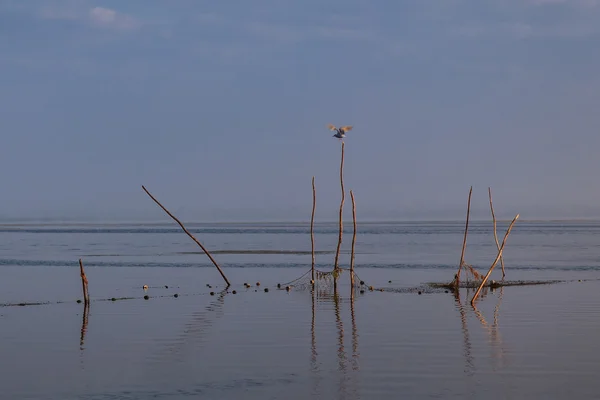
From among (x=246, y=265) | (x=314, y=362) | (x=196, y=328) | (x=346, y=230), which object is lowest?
(x=314, y=362)

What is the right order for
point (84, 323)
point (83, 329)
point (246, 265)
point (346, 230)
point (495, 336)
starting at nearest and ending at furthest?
point (495, 336)
point (83, 329)
point (84, 323)
point (246, 265)
point (346, 230)

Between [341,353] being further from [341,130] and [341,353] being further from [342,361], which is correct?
[341,130]

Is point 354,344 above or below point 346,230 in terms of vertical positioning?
below

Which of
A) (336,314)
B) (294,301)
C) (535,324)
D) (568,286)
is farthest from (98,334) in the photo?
(568,286)

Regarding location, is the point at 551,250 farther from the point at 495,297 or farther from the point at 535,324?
the point at 535,324

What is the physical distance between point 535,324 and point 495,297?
17.6ft

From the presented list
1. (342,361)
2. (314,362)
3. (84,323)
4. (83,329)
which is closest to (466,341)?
(342,361)

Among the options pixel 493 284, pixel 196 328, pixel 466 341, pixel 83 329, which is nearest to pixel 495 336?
pixel 466 341

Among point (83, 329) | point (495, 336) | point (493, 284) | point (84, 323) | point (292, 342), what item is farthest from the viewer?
point (493, 284)

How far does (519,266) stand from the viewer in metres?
34.3

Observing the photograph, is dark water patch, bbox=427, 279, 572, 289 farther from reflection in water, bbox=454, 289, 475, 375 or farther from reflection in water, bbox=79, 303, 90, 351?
reflection in water, bbox=79, 303, 90, 351

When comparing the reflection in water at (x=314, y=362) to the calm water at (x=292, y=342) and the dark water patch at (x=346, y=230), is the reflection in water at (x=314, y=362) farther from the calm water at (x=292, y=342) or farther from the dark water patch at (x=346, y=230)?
the dark water patch at (x=346, y=230)

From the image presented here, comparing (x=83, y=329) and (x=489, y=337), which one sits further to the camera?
(x=83, y=329)

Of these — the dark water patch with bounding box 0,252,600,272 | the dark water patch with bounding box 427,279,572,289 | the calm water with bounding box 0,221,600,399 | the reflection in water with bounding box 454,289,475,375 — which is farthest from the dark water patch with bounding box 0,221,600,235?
the reflection in water with bounding box 454,289,475,375
